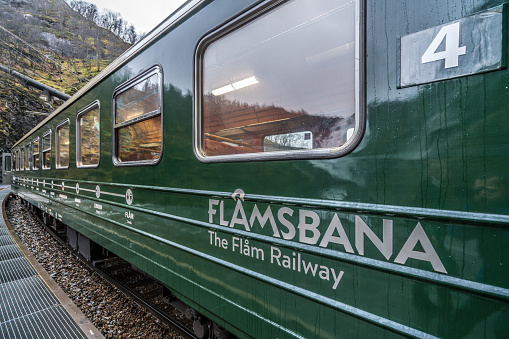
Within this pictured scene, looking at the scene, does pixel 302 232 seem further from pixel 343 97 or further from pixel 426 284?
pixel 343 97

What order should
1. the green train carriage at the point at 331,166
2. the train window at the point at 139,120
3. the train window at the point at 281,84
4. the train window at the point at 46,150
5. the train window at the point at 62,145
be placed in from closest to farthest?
the green train carriage at the point at 331,166
the train window at the point at 281,84
the train window at the point at 139,120
the train window at the point at 62,145
the train window at the point at 46,150

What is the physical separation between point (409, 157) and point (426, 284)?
47 centimetres

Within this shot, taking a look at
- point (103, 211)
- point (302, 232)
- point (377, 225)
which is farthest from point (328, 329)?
point (103, 211)

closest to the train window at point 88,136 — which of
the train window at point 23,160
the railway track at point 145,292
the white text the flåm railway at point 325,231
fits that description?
the railway track at point 145,292

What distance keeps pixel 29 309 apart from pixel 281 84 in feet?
12.0

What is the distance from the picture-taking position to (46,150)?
21.1 feet

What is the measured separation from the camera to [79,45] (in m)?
72.4

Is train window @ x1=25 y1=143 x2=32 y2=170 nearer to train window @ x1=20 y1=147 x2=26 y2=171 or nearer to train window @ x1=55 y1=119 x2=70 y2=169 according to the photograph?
train window @ x1=20 y1=147 x2=26 y2=171

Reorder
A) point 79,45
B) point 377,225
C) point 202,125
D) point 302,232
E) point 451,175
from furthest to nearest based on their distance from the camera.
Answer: point 79,45, point 202,125, point 302,232, point 377,225, point 451,175

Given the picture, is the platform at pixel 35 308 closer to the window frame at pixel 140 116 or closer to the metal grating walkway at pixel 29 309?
the metal grating walkway at pixel 29 309

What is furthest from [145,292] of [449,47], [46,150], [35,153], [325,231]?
[35,153]

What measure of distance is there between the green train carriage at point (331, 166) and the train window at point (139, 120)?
35mm

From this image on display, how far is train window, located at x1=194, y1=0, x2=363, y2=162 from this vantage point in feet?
4.30

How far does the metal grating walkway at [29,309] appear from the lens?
8.67 ft
